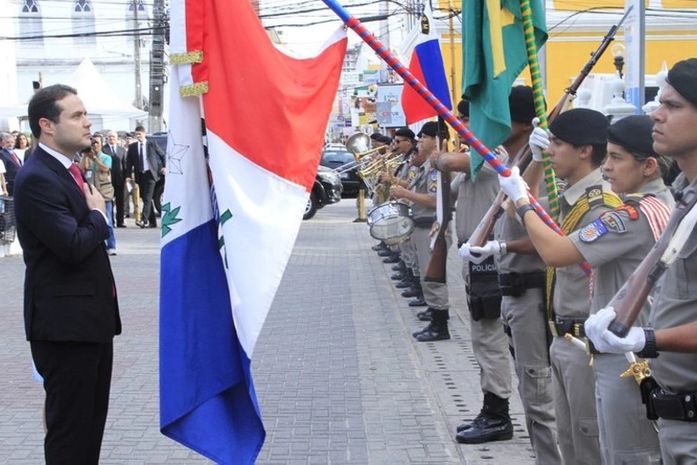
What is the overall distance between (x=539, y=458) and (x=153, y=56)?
37473mm

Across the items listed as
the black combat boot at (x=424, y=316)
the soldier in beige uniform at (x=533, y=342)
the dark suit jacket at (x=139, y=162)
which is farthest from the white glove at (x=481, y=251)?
the dark suit jacket at (x=139, y=162)

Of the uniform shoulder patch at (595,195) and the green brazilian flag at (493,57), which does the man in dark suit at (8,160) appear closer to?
the green brazilian flag at (493,57)

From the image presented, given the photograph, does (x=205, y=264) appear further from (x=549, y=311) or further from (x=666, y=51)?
(x=666, y=51)

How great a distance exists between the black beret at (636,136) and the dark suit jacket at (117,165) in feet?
63.4

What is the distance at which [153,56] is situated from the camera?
40.7 meters

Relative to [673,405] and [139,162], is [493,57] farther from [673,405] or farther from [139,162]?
[139,162]

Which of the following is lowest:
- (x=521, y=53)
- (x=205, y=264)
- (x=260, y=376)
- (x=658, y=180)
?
(x=260, y=376)

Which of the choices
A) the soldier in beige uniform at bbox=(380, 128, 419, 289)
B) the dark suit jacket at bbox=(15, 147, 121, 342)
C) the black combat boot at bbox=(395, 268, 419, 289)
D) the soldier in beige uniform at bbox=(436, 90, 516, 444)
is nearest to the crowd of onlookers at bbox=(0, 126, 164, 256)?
the soldier in beige uniform at bbox=(380, 128, 419, 289)

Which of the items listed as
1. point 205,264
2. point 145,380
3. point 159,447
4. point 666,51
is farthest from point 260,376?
point 666,51

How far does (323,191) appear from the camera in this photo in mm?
25672

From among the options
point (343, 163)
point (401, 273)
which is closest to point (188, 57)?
point (401, 273)

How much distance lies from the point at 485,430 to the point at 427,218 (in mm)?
5210

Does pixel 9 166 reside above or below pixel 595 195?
below

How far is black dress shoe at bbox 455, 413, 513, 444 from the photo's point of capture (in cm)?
652
